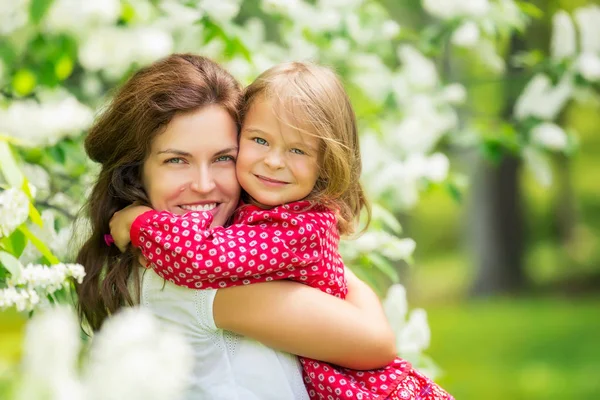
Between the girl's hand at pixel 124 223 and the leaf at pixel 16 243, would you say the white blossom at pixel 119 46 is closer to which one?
the girl's hand at pixel 124 223

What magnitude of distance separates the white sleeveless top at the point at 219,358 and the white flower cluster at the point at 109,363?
52.9 inches

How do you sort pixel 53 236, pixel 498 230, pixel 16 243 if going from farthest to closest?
pixel 498 230 → pixel 53 236 → pixel 16 243

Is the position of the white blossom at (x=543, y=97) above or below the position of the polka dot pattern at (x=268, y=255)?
above

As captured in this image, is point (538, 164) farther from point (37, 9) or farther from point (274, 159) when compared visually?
point (37, 9)

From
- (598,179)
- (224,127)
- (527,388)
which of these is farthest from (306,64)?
(598,179)

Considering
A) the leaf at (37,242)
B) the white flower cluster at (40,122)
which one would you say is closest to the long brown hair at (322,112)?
the white flower cluster at (40,122)

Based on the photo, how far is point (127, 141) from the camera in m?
2.43

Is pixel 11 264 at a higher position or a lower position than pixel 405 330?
lower

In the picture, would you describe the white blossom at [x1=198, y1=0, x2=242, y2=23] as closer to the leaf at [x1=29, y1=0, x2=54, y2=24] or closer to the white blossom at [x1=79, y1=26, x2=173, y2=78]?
the white blossom at [x1=79, y1=26, x2=173, y2=78]

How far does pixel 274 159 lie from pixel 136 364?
1.45 metres

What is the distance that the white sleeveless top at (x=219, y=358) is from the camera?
2.23 meters

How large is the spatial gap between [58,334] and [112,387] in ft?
0.24

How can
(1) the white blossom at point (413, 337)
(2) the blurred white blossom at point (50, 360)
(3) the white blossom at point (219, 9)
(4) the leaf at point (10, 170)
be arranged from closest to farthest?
(2) the blurred white blossom at point (50, 360)
(4) the leaf at point (10, 170)
(3) the white blossom at point (219, 9)
(1) the white blossom at point (413, 337)

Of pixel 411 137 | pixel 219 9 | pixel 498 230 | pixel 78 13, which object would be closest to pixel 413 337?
pixel 411 137
